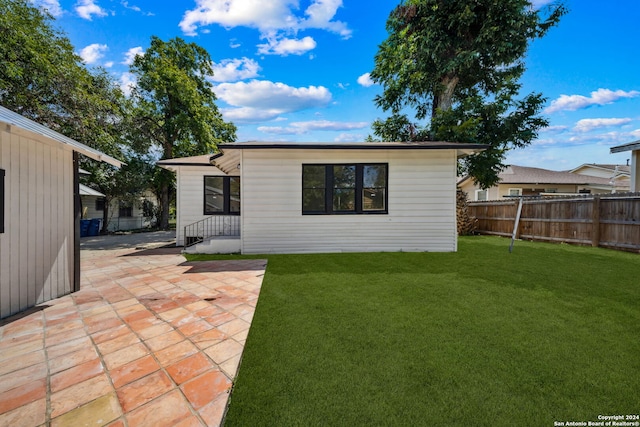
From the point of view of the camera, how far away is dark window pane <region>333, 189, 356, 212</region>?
278 inches

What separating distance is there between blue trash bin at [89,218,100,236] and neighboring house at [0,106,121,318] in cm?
1390

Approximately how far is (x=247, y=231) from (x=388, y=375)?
219 inches

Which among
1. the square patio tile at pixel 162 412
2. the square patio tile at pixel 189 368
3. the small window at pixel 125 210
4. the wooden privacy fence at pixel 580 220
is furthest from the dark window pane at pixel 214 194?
the small window at pixel 125 210

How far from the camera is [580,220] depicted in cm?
777

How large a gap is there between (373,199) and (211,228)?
5.83 metres

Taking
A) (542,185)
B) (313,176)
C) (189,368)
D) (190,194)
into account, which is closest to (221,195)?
(190,194)

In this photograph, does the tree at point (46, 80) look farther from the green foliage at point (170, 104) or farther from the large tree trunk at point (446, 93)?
the large tree trunk at point (446, 93)

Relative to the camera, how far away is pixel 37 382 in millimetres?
1927

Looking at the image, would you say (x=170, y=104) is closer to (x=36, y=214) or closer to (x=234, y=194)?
(x=234, y=194)

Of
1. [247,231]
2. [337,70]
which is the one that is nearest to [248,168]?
[247,231]

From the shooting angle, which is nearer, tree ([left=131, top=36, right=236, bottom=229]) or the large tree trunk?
the large tree trunk

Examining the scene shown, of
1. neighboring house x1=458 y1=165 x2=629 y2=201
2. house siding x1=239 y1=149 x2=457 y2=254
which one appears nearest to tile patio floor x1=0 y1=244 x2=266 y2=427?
house siding x1=239 y1=149 x2=457 y2=254

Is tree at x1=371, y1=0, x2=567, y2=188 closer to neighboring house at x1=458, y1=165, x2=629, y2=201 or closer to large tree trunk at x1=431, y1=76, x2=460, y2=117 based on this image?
large tree trunk at x1=431, y1=76, x2=460, y2=117

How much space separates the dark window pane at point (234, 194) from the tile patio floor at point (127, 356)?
5.32 metres
